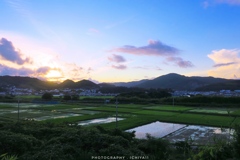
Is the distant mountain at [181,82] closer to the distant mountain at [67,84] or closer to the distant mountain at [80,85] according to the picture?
the distant mountain at [80,85]

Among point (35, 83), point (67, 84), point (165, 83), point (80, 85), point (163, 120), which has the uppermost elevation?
point (165, 83)

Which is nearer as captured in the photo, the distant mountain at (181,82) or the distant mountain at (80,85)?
the distant mountain at (181,82)

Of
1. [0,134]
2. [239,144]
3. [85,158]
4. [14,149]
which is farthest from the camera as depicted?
[0,134]

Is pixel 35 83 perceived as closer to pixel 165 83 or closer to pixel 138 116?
pixel 165 83

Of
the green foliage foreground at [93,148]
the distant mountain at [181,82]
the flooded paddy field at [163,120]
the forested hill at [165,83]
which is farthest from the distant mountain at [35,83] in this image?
the green foliage foreground at [93,148]

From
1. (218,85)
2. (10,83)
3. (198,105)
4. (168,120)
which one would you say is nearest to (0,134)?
(168,120)

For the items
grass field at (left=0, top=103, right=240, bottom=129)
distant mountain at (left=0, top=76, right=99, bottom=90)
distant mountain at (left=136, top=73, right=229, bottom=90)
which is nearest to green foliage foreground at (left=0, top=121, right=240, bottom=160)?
grass field at (left=0, top=103, right=240, bottom=129)

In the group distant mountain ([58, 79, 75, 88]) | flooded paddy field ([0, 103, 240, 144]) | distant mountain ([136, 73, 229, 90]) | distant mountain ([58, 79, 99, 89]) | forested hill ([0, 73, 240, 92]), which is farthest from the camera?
distant mountain ([58, 79, 75, 88])

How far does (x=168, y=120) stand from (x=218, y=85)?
1930 inches

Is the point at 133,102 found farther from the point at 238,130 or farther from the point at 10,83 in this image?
the point at 10,83

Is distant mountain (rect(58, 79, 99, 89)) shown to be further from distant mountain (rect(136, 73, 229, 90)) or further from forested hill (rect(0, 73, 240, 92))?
distant mountain (rect(136, 73, 229, 90))

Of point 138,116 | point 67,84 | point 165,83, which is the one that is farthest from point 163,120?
point 67,84

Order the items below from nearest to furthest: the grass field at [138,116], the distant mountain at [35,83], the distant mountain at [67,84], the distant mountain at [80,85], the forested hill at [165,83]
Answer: the grass field at [138,116]
the forested hill at [165,83]
the distant mountain at [35,83]
the distant mountain at [80,85]
the distant mountain at [67,84]

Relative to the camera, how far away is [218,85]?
2501 inches
